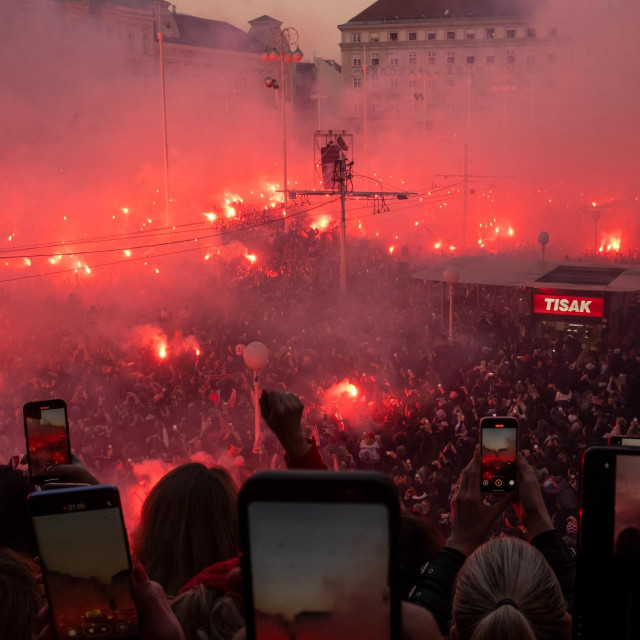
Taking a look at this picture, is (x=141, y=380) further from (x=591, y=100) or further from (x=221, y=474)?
(x=591, y=100)

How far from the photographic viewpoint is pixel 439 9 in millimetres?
65688

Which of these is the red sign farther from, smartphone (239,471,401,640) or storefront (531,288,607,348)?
smartphone (239,471,401,640)

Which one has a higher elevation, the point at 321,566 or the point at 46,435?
the point at 321,566

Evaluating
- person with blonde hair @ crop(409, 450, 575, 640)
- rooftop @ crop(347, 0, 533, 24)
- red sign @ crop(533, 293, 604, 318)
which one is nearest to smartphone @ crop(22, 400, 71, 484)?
person with blonde hair @ crop(409, 450, 575, 640)

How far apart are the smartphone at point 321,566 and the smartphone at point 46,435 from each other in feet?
7.34

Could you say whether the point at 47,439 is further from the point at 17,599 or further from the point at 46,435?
the point at 17,599

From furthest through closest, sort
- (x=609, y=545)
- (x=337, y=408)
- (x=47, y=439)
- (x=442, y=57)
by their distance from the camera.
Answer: (x=442, y=57) → (x=337, y=408) → (x=47, y=439) → (x=609, y=545)

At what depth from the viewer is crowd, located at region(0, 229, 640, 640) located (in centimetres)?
217

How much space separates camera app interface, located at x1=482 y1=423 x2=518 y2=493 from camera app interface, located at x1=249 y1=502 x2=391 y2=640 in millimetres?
1267

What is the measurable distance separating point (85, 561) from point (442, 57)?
220ft

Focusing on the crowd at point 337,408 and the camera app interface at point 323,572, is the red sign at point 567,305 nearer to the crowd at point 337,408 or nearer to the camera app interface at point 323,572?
the crowd at point 337,408

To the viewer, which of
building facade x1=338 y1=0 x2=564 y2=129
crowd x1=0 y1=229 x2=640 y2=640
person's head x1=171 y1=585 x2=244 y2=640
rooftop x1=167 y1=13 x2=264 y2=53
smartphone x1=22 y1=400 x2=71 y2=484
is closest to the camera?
person's head x1=171 y1=585 x2=244 y2=640

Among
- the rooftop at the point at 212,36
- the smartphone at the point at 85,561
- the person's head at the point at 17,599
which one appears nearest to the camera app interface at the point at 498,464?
the smartphone at the point at 85,561

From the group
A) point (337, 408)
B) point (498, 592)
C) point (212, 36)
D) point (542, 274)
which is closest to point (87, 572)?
point (498, 592)
